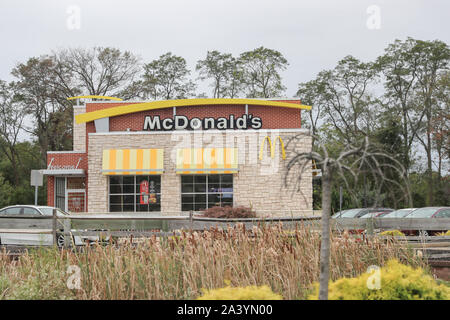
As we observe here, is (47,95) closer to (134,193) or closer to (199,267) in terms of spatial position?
(134,193)

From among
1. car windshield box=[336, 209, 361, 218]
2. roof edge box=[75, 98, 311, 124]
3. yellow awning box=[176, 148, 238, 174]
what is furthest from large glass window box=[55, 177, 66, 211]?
car windshield box=[336, 209, 361, 218]

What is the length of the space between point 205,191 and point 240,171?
86.0 inches

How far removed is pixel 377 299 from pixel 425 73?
40452 millimetres

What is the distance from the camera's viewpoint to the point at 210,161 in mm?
28078

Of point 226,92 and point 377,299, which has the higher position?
point 226,92

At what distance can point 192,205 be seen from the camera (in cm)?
2872

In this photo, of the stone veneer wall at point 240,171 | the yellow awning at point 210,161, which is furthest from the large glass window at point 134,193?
the yellow awning at point 210,161

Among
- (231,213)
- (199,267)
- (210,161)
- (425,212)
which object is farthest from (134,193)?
(199,267)

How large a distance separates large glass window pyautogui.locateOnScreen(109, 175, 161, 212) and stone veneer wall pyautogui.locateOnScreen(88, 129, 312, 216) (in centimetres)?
40

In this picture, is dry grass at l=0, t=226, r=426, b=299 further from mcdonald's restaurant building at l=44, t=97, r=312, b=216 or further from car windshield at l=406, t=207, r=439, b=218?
mcdonald's restaurant building at l=44, t=97, r=312, b=216

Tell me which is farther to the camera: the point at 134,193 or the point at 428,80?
the point at 428,80

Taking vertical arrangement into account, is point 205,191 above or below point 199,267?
above
